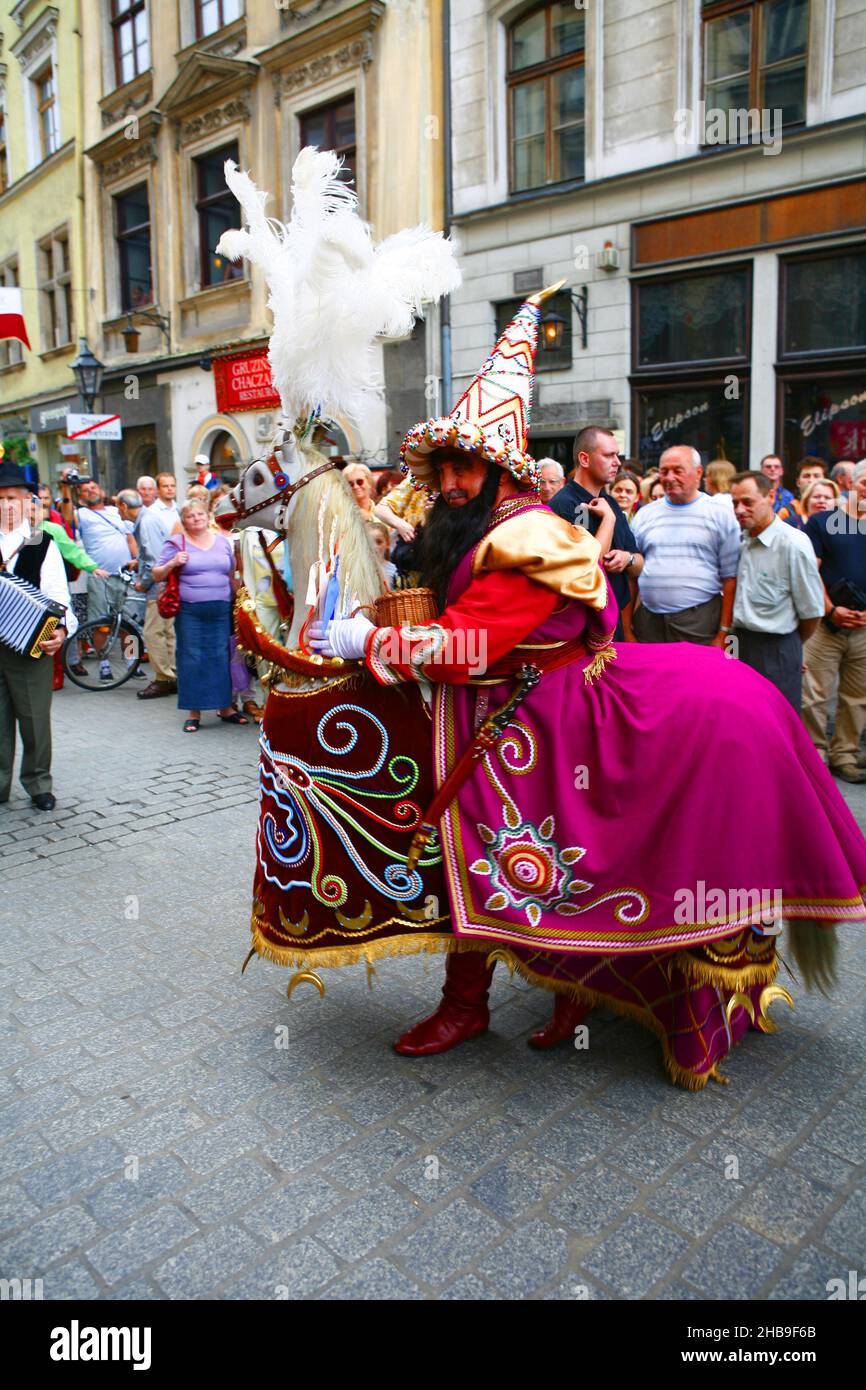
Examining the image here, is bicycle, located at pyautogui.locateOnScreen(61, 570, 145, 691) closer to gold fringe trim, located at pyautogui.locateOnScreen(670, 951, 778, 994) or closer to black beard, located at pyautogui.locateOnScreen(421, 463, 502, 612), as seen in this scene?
black beard, located at pyautogui.locateOnScreen(421, 463, 502, 612)

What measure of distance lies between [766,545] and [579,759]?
11.4ft

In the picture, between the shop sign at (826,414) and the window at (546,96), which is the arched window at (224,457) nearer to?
the window at (546,96)

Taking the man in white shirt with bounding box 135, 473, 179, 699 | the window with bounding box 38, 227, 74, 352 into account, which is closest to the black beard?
the man in white shirt with bounding box 135, 473, 179, 699

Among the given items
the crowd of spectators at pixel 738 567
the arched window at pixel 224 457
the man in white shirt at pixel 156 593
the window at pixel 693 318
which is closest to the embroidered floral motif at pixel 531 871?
the crowd of spectators at pixel 738 567

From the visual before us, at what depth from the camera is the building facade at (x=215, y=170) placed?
1452 centimetres

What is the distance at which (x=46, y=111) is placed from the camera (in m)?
22.7

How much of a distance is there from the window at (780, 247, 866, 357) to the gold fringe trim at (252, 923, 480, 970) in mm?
9900

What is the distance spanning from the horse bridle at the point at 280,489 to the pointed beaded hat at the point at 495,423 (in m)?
0.25

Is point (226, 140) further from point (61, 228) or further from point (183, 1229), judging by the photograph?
point (183, 1229)

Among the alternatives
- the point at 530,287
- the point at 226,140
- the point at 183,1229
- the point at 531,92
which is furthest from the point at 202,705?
the point at 226,140

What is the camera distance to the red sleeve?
266 centimetres

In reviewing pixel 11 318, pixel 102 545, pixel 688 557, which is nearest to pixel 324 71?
pixel 11 318

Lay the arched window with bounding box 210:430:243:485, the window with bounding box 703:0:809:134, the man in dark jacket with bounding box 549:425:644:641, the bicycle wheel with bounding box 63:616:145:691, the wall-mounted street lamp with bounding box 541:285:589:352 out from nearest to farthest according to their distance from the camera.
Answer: the man in dark jacket with bounding box 549:425:644:641 < the bicycle wheel with bounding box 63:616:145:691 < the window with bounding box 703:0:809:134 < the wall-mounted street lamp with bounding box 541:285:589:352 < the arched window with bounding box 210:430:243:485
